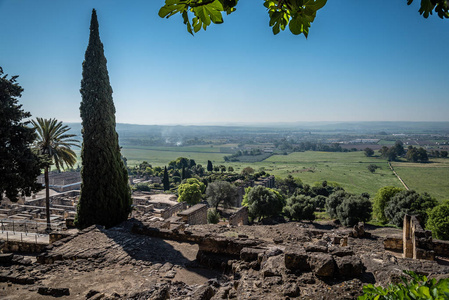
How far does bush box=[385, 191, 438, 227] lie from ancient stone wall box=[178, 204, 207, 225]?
17.5 meters

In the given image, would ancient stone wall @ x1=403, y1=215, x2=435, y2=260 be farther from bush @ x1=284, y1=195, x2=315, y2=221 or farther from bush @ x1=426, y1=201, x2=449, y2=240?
bush @ x1=284, y1=195, x2=315, y2=221

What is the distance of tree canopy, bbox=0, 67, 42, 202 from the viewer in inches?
426

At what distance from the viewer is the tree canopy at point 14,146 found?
10820mm

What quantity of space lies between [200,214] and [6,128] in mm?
12618

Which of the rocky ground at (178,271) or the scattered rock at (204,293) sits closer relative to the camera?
the rocky ground at (178,271)

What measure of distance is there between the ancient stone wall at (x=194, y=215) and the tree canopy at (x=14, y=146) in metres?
9.00

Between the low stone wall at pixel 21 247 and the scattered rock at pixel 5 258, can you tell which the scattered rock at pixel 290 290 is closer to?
the scattered rock at pixel 5 258

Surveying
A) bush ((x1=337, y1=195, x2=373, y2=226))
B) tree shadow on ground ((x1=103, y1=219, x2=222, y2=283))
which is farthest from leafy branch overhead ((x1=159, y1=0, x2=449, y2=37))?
bush ((x1=337, y1=195, x2=373, y2=226))

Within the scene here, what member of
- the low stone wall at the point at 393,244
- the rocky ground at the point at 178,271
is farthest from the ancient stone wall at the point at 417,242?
the rocky ground at the point at 178,271

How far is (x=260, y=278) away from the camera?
617cm

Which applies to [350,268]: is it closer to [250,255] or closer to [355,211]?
[250,255]

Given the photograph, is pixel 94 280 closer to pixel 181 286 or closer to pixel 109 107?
pixel 181 286

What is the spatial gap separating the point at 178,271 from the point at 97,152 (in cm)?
813

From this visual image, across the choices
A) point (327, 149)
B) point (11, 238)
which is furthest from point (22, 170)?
point (327, 149)
